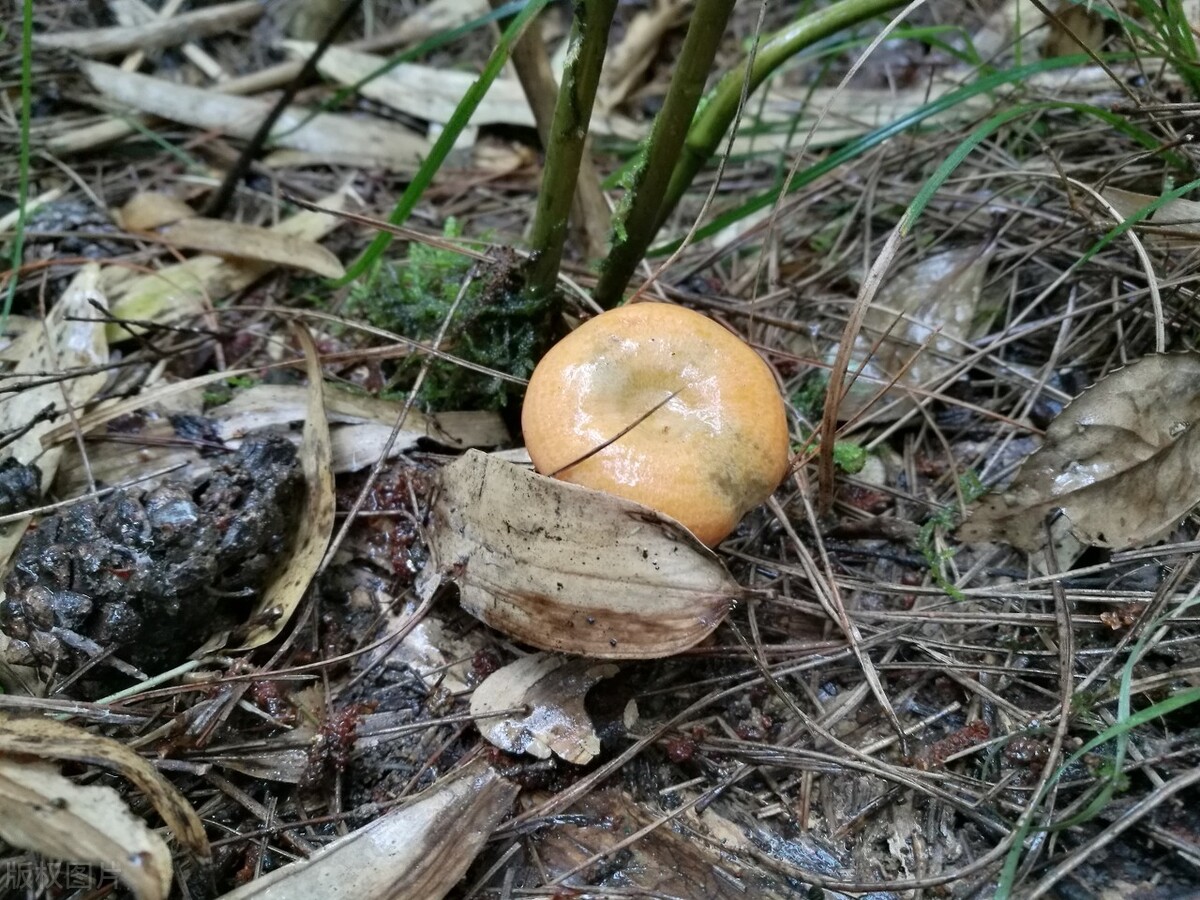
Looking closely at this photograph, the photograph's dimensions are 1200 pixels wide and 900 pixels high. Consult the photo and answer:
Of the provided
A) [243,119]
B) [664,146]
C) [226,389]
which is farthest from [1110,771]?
[243,119]

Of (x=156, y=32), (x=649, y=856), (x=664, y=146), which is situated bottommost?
(x=649, y=856)

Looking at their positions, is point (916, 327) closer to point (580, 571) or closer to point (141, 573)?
point (580, 571)

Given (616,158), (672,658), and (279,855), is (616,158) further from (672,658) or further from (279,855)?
(279,855)

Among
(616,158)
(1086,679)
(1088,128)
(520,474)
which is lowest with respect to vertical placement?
(1086,679)

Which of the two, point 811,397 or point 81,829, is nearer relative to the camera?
point 81,829

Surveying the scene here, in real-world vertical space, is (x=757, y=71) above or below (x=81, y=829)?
above

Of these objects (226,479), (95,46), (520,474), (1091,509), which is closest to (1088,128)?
(1091,509)

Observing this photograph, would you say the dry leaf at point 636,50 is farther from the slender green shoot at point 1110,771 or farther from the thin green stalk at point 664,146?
the slender green shoot at point 1110,771
